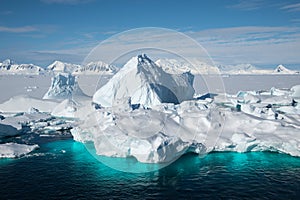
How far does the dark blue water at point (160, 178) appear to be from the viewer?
60.6 ft

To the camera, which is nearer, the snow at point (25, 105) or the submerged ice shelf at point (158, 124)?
the submerged ice shelf at point (158, 124)

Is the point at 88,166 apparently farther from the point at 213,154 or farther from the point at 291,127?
the point at 291,127

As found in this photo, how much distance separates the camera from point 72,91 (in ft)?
212

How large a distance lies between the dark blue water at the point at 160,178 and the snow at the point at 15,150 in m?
0.78

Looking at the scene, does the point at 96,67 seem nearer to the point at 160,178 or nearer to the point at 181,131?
the point at 181,131

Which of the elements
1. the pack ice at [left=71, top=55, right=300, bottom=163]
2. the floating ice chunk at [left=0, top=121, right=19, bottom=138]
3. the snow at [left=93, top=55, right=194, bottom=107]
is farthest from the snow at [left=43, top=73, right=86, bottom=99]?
the pack ice at [left=71, top=55, right=300, bottom=163]

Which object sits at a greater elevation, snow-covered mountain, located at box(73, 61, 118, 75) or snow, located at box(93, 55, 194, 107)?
snow-covered mountain, located at box(73, 61, 118, 75)

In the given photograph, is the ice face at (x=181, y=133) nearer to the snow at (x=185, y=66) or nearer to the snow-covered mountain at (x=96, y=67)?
the snow at (x=185, y=66)

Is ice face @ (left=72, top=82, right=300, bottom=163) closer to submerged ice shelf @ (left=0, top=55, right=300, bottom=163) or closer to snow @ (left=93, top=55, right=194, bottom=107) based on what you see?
submerged ice shelf @ (left=0, top=55, right=300, bottom=163)

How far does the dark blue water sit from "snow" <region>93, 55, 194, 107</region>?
15973mm

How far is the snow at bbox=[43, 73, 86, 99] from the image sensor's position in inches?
2431

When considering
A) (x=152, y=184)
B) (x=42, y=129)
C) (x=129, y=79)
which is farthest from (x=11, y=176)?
(x=129, y=79)

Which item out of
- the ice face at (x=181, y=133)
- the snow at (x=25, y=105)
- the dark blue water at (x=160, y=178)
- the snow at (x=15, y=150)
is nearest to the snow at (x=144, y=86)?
the ice face at (x=181, y=133)

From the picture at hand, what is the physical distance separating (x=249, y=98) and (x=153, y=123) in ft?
96.9
